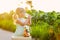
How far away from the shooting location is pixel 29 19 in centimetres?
154

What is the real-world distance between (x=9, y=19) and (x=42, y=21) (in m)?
0.30

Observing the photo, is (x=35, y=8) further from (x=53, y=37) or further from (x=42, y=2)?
(x=53, y=37)

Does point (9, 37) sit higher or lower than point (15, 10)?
lower

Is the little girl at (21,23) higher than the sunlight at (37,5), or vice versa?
the sunlight at (37,5)

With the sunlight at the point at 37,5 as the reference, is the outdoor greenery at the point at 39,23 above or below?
below

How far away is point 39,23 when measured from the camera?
60.2 inches

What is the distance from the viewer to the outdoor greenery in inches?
59.2

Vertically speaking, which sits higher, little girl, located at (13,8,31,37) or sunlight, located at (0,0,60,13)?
sunlight, located at (0,0,60,13)

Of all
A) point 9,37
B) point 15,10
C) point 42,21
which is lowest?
point 9,37

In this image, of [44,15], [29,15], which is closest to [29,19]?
[29,15]

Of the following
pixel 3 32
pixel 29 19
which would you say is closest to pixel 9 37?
pixel 3 32

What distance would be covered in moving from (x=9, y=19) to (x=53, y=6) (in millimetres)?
423

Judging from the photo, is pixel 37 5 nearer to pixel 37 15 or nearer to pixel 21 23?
pixel 37 15

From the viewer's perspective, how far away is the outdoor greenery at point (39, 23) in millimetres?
1505
